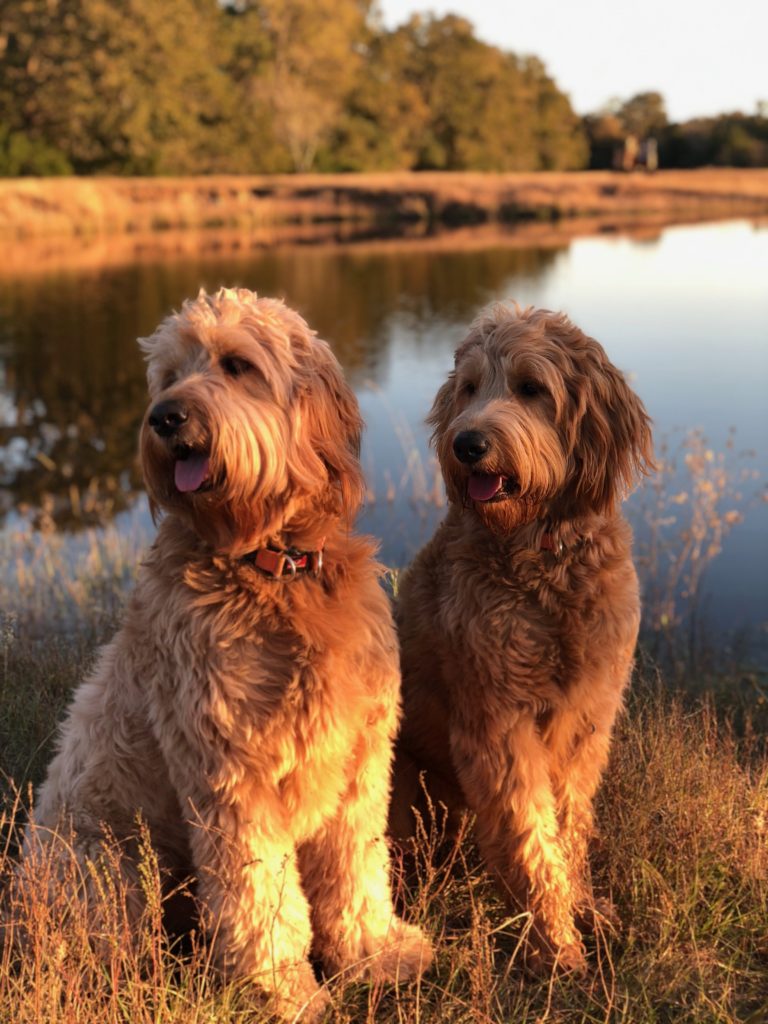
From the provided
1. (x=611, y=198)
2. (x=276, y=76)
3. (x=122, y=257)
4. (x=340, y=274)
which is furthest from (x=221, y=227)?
(x=276, y=76)

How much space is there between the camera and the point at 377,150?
62406 millimetres

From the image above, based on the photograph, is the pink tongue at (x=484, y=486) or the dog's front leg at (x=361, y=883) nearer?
the dog's front leg at (x=361, y=883)

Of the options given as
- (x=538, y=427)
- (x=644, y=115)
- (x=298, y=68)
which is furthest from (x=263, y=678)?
(x=644, y=115)

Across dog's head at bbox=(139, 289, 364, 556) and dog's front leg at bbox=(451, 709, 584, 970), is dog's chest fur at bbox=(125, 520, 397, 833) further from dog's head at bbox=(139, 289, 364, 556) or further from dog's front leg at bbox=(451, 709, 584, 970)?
dog's front leg at bbox=(451, 709, 584, 970)

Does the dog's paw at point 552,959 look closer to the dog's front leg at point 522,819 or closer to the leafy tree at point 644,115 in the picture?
the dog's front leg at point 522,819

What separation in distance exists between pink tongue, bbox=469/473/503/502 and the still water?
5.11 metres

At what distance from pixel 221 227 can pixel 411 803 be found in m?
36.3

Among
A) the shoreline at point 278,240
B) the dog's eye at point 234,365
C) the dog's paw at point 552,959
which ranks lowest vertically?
the dog's paw at point 552,959

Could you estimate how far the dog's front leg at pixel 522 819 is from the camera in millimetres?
3430

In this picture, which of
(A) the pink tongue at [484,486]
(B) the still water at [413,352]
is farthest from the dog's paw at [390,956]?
(B) the still water at [413,352]

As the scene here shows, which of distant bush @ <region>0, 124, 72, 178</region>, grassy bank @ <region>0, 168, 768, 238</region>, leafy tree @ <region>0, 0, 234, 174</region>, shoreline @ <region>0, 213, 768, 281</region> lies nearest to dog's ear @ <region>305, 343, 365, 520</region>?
shoreline @ <region>0, 213, 768, 281</region>

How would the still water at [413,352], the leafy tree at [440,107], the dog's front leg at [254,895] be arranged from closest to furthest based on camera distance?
1. the dog's front leg at [254,895]
2. the still water at [413,352]
3. the leafy tree at [440,107]

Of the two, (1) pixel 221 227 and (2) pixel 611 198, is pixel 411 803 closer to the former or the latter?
(1) pixel 221 227

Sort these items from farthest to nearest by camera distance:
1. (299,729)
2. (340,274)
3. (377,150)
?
(377,150), (340,274), (299,729)
